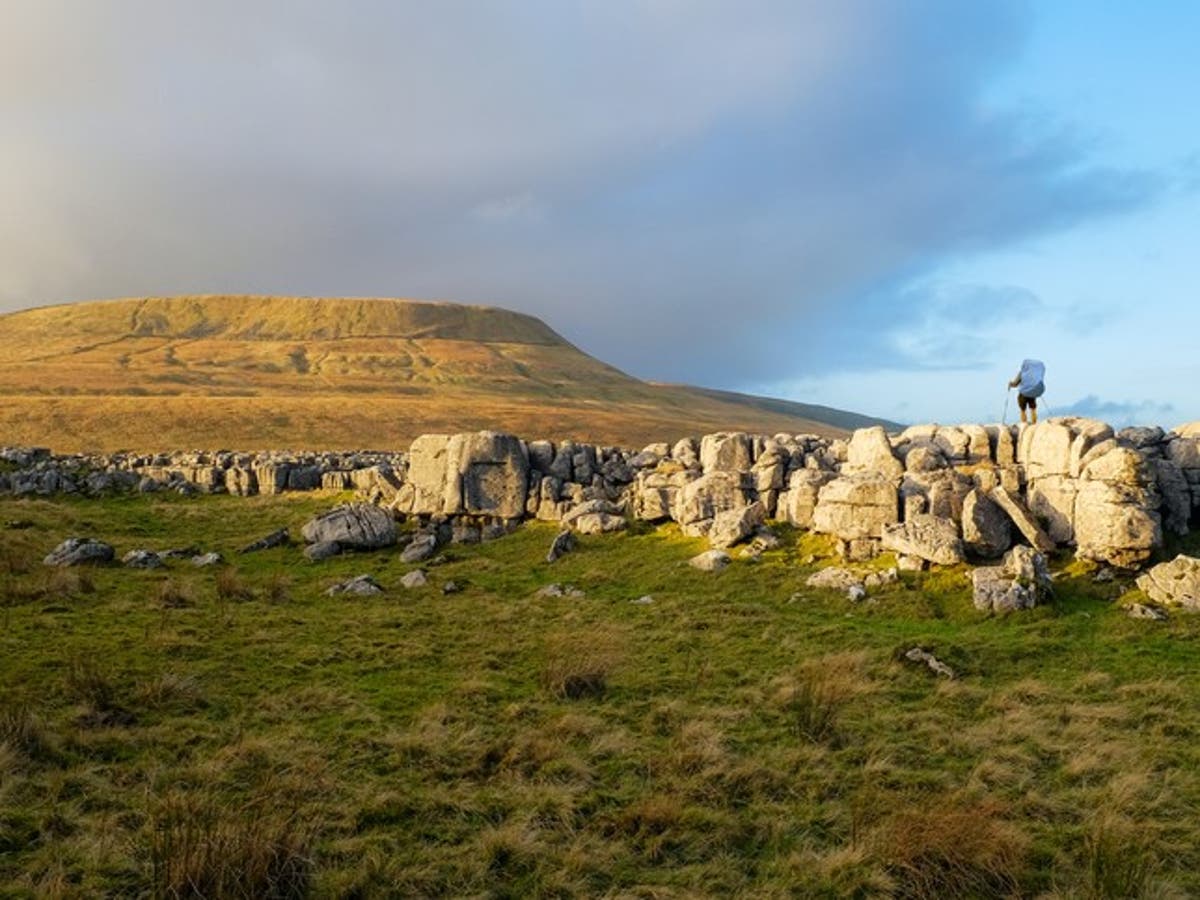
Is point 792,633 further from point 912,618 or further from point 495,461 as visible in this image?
point 495,461

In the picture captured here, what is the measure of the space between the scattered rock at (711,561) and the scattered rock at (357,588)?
36.6 feet

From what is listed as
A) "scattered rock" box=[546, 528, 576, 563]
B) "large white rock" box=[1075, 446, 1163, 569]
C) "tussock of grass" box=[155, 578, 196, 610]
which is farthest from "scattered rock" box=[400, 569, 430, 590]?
"large white rock" box=[1075, 446, 1163, 569]

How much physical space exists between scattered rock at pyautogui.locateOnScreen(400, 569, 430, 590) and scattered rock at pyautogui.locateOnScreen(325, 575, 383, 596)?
3.79 feet

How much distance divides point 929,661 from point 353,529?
24.3 metres

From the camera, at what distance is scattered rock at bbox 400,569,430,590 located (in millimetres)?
28391

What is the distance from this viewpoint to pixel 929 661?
62.0 ft

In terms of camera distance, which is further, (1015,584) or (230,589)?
(230,589)

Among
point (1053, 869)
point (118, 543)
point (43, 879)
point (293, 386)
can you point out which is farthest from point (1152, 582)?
point (293, 386)

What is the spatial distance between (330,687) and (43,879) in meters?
7.72

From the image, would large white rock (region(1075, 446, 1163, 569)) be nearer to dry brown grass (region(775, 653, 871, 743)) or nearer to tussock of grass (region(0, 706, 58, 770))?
dry brown grass (region(775, 653, 871, 743))

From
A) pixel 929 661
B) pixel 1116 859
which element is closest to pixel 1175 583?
pixel 929 661

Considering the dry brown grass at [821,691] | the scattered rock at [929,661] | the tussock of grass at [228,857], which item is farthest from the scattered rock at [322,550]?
the tussock of grass at [228,857]

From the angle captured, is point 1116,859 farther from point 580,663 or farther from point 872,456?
point 872,456

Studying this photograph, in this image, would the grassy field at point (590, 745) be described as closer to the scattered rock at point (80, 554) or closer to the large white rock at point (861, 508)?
the scattered rock at point (80, 554)
